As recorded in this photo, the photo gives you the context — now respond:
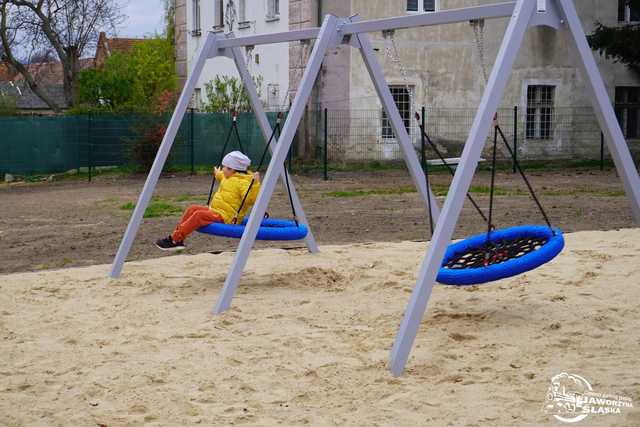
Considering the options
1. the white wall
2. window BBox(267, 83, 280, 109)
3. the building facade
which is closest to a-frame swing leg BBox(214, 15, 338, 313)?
the building facade

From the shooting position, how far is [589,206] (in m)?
13.8

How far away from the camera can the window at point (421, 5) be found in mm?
23266

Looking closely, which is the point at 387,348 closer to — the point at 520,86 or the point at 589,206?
the point at 589,206

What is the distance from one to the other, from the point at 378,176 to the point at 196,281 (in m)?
13.2

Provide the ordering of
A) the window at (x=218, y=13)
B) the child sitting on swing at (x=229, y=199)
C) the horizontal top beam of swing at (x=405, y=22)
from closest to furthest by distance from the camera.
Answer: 1. the horizontal top beam of swing at (x=405, y=22)
2. the child sitting on swing at (x=229, y=199)
3. the window at (x=218, y=13)

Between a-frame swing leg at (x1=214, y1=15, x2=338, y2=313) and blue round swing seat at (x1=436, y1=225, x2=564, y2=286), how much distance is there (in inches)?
56.2

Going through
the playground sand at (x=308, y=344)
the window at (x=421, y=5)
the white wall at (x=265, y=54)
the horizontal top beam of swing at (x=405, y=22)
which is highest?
the window at (x=421, y=5)

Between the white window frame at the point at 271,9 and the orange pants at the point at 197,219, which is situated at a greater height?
the white window frame at the point at 271,9

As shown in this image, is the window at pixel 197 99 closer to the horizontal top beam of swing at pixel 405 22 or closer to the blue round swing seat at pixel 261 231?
the horizontal top beam of swing at pixel 405 22

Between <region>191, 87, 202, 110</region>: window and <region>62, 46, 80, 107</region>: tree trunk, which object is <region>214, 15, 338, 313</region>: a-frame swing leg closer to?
<region>191, 87, 202, 110</region>: window

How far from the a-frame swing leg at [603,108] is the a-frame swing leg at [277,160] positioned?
198 centimetres

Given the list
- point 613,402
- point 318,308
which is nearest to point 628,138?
point 318,308

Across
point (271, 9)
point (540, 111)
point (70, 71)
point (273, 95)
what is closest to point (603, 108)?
point (540, 111)

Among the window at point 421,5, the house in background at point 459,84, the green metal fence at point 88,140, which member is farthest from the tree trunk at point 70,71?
the window at point 421,5
